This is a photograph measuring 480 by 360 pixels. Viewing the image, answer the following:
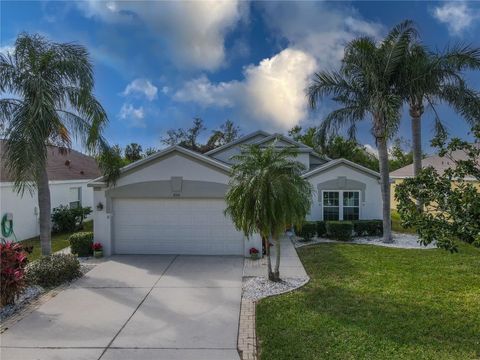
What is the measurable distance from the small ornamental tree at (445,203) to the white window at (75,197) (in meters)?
20.0

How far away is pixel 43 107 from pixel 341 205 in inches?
573

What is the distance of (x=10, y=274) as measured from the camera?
7770 mm

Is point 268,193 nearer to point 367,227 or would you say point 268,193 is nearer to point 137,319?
point 137,319

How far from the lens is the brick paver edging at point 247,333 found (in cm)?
593

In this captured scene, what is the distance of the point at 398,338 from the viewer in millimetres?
6332

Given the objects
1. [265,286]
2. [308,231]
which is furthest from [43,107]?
[308,231]

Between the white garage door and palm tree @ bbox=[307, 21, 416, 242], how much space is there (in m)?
6.66

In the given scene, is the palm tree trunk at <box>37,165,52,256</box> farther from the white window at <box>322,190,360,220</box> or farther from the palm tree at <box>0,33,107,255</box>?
the white window at <box>322,190,360,220</box>

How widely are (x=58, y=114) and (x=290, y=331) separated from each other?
29.1ft

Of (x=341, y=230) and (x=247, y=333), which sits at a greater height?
(x=341, y=230)

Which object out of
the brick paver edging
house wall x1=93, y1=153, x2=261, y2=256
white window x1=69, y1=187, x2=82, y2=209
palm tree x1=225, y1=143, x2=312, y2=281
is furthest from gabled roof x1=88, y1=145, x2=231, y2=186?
white window x1=69, y1=187, x2=82, y2=209

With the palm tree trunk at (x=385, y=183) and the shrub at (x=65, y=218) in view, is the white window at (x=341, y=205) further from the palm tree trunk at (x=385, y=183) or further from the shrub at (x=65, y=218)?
the shrub at (x=65, y=218)

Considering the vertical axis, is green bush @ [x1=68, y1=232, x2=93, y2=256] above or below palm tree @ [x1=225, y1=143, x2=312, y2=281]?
below

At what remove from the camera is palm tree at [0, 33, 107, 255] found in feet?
31.1
